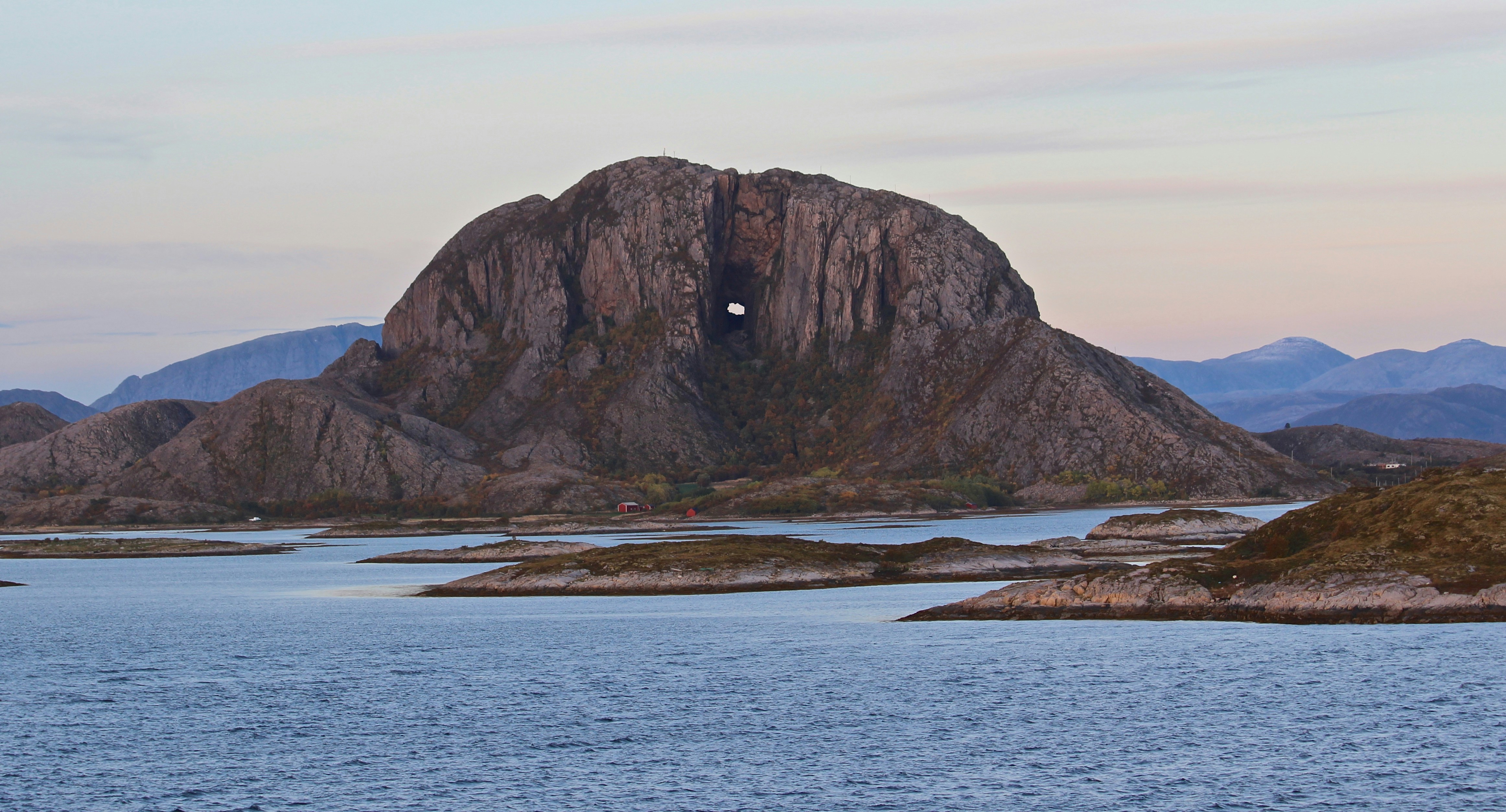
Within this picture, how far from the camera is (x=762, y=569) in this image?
419ft

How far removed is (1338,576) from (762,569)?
54508 mm

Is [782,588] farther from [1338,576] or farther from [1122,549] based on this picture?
[1338,576]

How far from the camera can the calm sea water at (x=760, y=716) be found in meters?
51.0

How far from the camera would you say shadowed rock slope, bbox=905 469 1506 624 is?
81.2m

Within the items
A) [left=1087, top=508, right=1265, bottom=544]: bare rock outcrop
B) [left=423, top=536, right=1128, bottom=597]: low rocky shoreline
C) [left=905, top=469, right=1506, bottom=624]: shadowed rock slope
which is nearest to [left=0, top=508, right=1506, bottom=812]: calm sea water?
[left=905, top=469, right=1506, bottom=624]: shadowed rock slope

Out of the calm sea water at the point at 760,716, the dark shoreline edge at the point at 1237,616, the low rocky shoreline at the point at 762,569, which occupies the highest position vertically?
the low rocky shoreline at the point at 762,569

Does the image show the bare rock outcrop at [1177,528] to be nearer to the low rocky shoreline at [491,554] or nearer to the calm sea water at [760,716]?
the low rocky shoreline at [491,554]

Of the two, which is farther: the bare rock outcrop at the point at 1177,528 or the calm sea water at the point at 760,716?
the bare rock outcrop at the point at 1177,528

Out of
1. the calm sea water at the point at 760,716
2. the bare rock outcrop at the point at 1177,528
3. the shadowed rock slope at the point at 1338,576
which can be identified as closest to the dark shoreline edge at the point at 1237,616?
the shadowed rock slope at the point at 1338,576

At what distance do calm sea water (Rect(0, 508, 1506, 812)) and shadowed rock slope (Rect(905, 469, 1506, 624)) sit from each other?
1.59 metres

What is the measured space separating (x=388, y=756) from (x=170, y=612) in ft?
261

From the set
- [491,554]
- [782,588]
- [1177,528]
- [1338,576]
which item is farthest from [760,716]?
[1177,528]

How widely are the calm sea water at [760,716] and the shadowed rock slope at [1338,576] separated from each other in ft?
5.22

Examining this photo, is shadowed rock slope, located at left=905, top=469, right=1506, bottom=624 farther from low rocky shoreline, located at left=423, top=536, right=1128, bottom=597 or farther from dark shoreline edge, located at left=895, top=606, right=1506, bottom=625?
low rocky shoreline, located at left=423, top=536, right=1128, bottom=597
